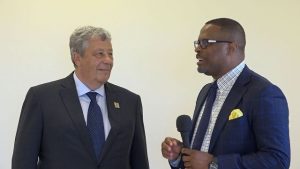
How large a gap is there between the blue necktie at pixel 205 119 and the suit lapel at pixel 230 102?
9 cm

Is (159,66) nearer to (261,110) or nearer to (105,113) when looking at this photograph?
(105,113)

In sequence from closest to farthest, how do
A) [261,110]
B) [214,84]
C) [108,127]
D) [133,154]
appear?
[261,110] < [214,84] < [108,127] < [133,154]

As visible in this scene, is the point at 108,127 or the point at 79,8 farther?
the point at 79,8

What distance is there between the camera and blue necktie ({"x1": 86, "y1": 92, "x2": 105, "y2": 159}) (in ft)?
6.53

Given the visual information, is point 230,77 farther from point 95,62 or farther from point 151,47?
point 151,47

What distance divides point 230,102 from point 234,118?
0.32 feet

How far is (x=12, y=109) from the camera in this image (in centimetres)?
315

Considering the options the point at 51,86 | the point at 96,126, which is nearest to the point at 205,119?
the point at 96,126

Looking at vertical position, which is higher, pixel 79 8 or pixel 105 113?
Answer: pixel 79 8

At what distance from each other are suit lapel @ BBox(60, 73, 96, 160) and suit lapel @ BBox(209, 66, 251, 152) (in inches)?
24.5

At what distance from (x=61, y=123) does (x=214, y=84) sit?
0.78m

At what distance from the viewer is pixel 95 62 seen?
2.05 meters

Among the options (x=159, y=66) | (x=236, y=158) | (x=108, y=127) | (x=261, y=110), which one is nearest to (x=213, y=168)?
(x=236, y=158)

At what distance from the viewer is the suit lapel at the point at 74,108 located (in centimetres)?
195
